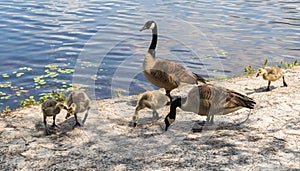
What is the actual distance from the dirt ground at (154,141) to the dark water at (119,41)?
9.09ft

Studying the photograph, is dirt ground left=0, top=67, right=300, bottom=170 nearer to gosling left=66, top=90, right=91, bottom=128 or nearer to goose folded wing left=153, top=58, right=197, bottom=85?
gosling left=66, top=90, right=91, bottom=128

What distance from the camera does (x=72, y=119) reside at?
689cm

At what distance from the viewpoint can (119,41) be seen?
47.4ft

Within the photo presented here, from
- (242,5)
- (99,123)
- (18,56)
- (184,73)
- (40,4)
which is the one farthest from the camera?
(242,5)

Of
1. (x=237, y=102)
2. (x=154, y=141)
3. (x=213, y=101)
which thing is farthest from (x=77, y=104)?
(x=237, y=102)

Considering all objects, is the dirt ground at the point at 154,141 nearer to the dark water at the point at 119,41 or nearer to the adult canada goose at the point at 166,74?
the adult canada goose at the point at 166,74

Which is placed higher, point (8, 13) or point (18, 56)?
point (8, 13)

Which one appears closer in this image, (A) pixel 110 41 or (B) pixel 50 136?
(B) pixel 50 136

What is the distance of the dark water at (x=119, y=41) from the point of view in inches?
424

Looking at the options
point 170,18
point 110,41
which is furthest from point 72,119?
point 170,18

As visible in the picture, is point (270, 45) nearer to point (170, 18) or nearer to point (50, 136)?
point (170, 18)

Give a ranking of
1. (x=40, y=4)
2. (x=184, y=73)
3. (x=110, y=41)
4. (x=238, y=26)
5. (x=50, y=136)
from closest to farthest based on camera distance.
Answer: (x=50, y=136) → (x=184, y=73) → (x=110, y=41) → (x=238, y=26) → (x=40, y=4)

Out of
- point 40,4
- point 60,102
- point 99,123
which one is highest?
point 40,4

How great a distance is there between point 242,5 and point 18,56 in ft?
51.9
